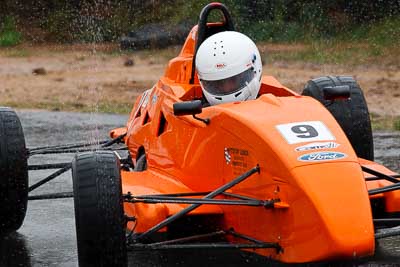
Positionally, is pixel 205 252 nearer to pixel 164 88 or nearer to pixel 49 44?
pixel 164 88

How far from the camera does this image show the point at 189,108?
23.4 feet

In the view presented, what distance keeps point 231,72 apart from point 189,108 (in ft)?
1.63

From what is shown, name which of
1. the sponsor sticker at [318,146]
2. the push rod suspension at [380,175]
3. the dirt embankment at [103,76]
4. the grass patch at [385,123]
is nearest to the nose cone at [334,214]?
the sponsor sticker at [318,146]

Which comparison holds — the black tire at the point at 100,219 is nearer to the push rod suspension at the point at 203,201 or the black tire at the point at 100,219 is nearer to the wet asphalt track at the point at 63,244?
the push rod suspension at the point at 203,201

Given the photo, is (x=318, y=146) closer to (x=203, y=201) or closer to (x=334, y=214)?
(x=334, y=214)

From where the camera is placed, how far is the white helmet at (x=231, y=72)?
746 cm

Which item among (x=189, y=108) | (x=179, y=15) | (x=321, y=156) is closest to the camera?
(x=321, y=156)

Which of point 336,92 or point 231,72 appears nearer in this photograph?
point 231,72

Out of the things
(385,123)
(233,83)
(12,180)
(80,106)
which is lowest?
(12,180)

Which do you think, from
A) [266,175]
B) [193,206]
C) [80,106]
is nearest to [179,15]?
[80,106]

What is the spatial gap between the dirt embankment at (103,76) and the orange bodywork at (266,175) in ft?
26.9

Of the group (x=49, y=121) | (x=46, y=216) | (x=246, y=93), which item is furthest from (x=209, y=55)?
(x=49, y=121)

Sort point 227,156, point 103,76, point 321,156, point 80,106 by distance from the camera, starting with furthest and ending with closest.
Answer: point 103,76
point 80,106
point 227,156
point 321,156

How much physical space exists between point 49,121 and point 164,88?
7273 mm
